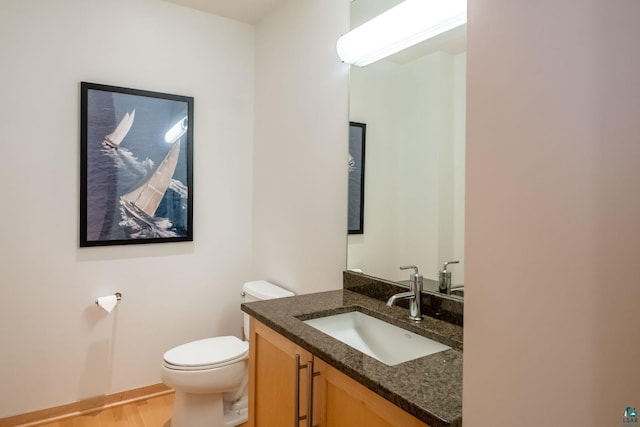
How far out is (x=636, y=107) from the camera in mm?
467

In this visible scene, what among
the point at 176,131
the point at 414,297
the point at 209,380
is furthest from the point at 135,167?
the point at 414,297

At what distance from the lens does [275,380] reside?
141 cm

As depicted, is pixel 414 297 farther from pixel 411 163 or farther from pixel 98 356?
pixel 98 356

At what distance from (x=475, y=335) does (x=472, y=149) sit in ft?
1.06

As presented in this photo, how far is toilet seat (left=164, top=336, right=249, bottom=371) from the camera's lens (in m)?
1.95

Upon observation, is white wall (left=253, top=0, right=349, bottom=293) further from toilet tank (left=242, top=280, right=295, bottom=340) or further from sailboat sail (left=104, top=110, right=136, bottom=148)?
sailboat sail (left=104, top=110, right=136, bottom=148)

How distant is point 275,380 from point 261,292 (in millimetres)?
955

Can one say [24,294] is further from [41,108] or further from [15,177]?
[41,108]

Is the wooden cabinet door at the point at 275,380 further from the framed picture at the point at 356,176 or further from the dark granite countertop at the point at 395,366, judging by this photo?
the framed picture at the point at 356,176

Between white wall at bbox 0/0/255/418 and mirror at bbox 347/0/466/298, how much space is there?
1.18 m

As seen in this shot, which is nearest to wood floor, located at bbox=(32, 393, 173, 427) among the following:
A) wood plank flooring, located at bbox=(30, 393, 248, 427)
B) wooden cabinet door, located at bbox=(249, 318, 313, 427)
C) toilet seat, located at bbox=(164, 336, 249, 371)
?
wood plank flooring, located at bbox=(30, 393, 248, 427)

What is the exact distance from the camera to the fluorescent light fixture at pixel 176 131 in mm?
2463

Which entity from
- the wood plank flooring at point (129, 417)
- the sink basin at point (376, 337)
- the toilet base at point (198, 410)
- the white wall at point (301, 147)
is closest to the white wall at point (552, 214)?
the sink basin at point (376, 337)

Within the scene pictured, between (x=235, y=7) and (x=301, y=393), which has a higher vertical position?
(x=235, y=7)
